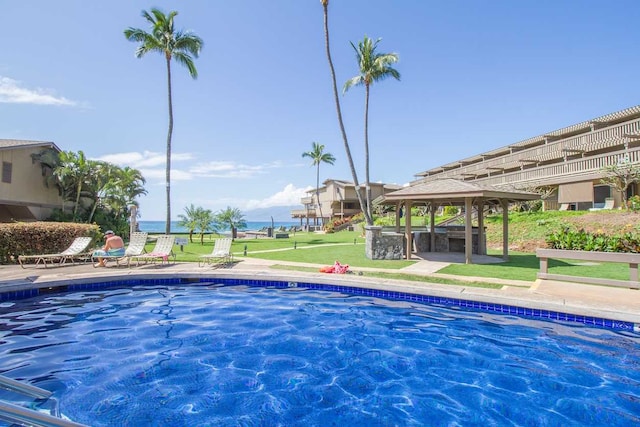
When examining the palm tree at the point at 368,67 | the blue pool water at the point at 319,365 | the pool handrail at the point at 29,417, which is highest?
the palm tree at the point at 368,67

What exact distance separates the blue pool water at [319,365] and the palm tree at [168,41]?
14.7 metres

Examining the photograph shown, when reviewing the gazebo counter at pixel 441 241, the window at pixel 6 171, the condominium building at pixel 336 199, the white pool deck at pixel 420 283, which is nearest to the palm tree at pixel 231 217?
Answer: the window at pixel 6 171

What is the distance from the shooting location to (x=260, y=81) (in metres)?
20.7

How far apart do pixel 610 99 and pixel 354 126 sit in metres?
27.6

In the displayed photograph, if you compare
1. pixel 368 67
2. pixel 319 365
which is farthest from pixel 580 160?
pixel 319 365

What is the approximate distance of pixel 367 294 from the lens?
28.6 feet

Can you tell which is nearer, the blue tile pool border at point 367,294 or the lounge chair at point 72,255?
the blue tile pool border at point 367,294

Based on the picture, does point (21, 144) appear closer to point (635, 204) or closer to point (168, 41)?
→ point (168, 41)

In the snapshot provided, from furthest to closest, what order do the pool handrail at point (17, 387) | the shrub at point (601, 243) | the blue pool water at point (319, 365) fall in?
the shrub at point (601, 243), the blue pool water at point (319, 365), the pool handrail at point (17, 387)

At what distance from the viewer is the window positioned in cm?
1781

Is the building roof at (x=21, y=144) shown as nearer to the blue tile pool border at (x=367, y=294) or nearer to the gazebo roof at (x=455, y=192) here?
the blue tile pool border at (x=367, y=294)

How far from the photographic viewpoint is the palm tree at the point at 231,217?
2516cm

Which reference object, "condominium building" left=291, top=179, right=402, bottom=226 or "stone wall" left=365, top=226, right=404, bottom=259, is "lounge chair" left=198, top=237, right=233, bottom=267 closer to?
"stone wall" left=365, top=226, right=404, bottom=259

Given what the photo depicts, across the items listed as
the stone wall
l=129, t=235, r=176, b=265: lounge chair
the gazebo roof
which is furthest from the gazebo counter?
l=129, t=235, r=176, b=265: lounge chair
